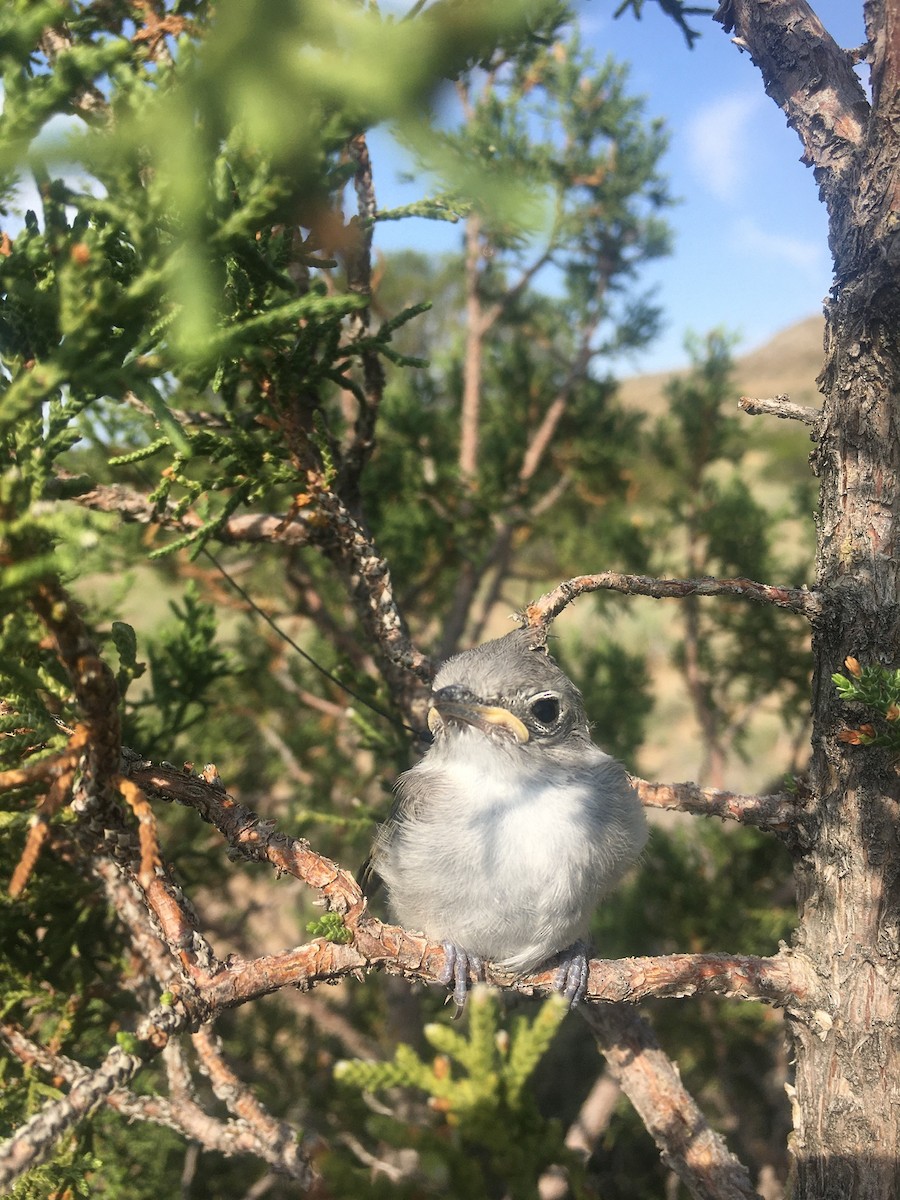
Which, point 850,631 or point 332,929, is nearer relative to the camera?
point 332,929

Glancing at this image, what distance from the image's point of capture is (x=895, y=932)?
1.85 metres

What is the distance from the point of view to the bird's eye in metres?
2.38

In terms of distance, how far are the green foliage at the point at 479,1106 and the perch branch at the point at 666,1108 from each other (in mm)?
667

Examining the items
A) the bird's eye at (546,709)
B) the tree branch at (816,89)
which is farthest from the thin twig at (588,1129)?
the tree branch at (816,89)

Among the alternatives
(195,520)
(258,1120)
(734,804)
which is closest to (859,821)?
(734,804)

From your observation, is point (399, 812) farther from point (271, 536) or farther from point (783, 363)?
point (783, 363)

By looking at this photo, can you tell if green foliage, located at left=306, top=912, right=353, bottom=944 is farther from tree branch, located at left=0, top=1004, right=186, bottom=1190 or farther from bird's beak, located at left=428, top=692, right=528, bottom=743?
bird's beak, located at left=428, top=692, right=528, bottom=743

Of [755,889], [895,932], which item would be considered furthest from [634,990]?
[755,889]

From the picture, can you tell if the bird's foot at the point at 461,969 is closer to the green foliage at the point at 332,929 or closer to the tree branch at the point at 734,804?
the green foliage at the point at 332,929

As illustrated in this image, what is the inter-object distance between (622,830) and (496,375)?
12.7 ft

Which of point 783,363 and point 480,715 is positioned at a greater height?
point 783,363

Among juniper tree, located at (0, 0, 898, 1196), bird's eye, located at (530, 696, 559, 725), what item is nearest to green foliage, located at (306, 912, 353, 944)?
juniper tree, located at (0, 0, 898, 1196)

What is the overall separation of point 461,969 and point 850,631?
132 centimetres

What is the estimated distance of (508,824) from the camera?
2205 millimetres
